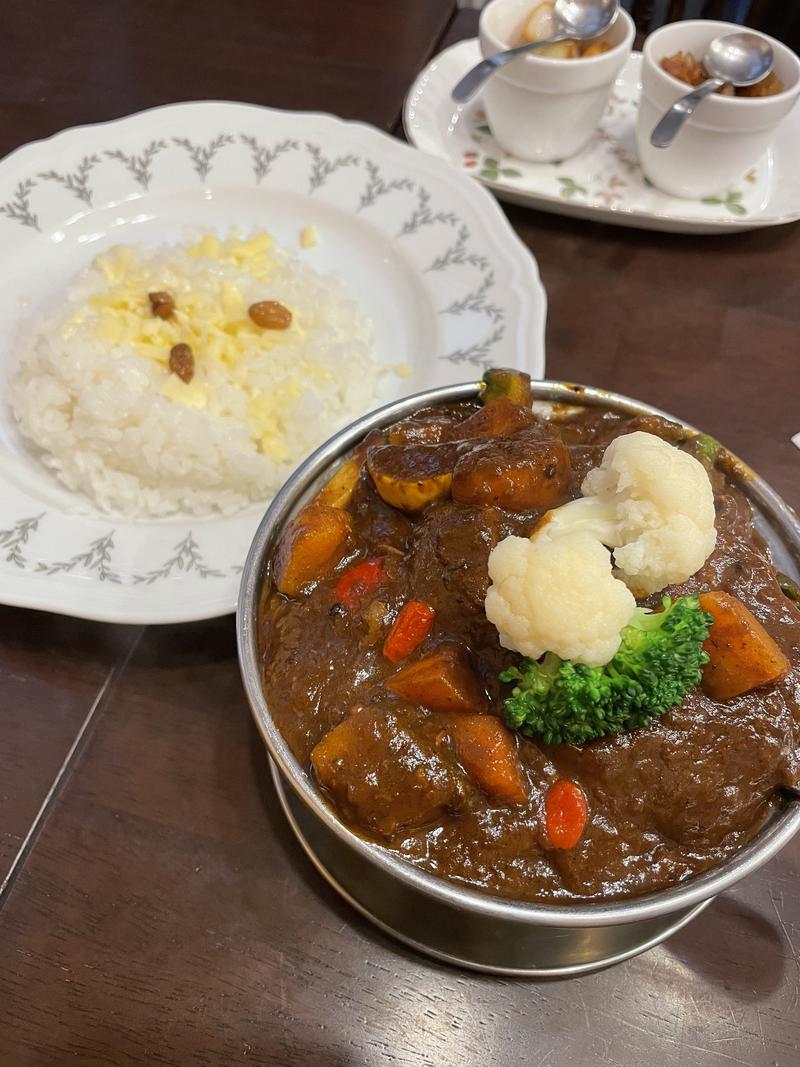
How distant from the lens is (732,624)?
3.65ft

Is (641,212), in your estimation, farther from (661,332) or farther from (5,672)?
(5,672)

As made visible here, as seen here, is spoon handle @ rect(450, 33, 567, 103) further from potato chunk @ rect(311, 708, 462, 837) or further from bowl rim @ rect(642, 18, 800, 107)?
potato chunk @ rect(311, 708, 462, 837)

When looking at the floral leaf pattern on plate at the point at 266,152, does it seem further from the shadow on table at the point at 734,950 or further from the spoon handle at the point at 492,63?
the shadow on table at the point at 734,950

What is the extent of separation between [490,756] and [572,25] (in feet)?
8.08

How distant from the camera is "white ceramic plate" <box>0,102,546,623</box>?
1821 mm

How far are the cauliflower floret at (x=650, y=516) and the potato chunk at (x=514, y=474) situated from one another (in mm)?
78

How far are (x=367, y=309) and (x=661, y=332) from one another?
91 centimetres

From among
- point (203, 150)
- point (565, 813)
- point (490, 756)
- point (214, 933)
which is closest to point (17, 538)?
point (214, 933)

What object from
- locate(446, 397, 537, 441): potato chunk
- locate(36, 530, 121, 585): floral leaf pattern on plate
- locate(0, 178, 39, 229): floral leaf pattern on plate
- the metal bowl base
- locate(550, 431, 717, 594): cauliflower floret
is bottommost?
the metal bowl base

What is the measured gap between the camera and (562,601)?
1.00 meters

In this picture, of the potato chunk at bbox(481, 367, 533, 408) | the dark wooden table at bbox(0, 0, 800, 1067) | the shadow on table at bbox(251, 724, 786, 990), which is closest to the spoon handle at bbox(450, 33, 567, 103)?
the dark wooden table at bbox(0, 0, 800, 1067)

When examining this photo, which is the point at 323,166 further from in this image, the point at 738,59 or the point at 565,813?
the point at 565,813

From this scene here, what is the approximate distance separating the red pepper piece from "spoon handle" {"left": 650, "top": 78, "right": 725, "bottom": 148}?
1776 millimetres

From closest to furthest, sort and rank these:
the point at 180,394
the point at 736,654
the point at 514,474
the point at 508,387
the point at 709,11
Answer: the point at 736,654 → the point at 514,474 → the point at 508,387 → the point at 180,394 → the point at 709,11
